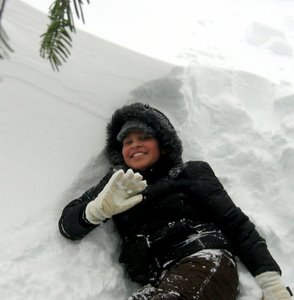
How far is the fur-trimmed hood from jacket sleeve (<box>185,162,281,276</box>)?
25 cm

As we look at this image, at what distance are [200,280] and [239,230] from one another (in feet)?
1.46

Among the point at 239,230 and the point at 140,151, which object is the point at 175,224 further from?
the point at 140,151

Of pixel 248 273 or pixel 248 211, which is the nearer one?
pixel 248 273

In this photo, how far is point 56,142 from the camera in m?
2.51

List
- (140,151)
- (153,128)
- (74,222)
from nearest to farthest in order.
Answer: (74,222) < (140,151) < (153,128)

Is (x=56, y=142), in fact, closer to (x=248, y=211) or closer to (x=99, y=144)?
(x=99, y=144)

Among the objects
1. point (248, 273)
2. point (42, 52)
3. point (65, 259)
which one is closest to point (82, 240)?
point (65, 259)

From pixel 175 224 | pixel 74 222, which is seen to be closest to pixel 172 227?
pixel 175 224

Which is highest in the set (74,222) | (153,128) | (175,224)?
(153,128)

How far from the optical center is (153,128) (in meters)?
2.56

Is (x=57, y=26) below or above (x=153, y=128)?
above

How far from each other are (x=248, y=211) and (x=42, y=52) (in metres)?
2.02

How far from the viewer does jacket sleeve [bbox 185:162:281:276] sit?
208 cm

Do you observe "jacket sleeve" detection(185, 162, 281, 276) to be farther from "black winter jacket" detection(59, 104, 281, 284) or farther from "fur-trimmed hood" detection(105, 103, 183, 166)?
"fur-trimmed hood" detection(105, 103, 183, 166)
